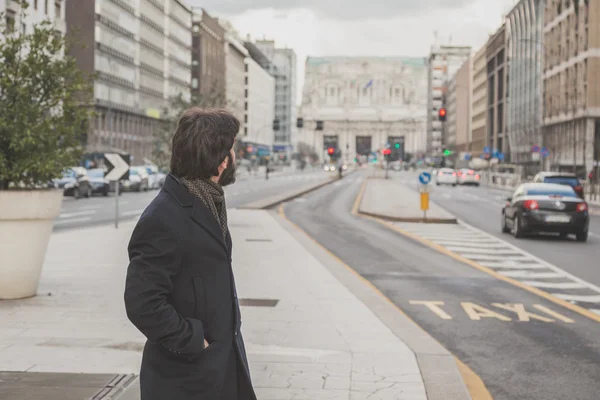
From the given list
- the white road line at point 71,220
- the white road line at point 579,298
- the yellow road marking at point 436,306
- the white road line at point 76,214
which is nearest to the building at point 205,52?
the white road line at point 76,214

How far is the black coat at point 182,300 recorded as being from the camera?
3.62 metres

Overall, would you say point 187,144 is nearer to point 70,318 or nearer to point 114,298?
point 70,318

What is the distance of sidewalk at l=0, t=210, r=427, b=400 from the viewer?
662 cm

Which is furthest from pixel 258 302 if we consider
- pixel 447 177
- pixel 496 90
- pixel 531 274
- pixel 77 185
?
pixel 496 90

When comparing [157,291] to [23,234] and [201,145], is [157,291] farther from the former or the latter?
[23,234]

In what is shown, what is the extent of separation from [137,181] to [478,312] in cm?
4901

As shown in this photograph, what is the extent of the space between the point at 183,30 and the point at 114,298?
11121 cm

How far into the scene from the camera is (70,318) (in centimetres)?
961

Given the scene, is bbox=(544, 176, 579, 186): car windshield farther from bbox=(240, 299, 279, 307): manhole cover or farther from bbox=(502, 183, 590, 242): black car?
bbox=(240, 299, 279, 307): manhole cover

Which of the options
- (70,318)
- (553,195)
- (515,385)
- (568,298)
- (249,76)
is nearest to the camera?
(515,385)

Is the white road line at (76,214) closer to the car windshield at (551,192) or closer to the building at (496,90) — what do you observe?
the car windshield at (551,192)

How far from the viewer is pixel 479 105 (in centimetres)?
15925

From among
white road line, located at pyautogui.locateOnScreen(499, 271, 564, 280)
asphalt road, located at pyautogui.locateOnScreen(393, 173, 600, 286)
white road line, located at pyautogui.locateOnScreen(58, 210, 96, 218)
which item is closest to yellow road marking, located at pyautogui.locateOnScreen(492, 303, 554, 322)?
asphalt road, located at pyautogui.locateOnScreen(393, 173, 600, 286)

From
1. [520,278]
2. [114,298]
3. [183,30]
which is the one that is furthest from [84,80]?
[183,30]
